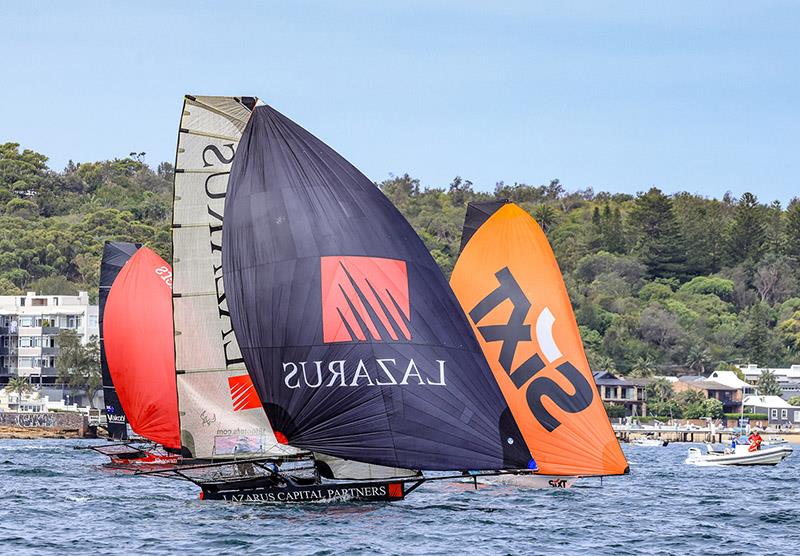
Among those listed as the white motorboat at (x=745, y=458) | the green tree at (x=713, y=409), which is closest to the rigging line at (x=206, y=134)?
the white motorboat at (x=745, y=458)

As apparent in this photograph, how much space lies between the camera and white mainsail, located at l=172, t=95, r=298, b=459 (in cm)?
3369

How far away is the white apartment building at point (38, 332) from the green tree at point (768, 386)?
6779cm

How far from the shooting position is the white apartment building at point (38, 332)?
141 m

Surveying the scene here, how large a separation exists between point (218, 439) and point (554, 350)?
8234mm

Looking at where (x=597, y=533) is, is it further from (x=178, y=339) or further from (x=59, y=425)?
(x=59, y=425)

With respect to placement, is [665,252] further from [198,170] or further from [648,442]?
[198,170]

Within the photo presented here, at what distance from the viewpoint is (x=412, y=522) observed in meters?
30.4

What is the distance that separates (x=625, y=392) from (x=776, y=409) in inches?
584

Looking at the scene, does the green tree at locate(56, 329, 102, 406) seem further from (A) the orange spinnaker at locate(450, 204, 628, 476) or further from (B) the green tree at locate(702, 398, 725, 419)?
(A) the orange spinnaker at locate(450, 204, 628, 476)

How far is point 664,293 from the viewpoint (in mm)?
189250

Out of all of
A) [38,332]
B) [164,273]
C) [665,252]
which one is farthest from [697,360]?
[164,273]

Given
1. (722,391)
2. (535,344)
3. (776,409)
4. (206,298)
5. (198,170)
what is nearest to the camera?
(206,298)

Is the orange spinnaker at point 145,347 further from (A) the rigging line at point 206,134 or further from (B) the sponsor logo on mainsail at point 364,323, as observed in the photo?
(B) the sponsor logo on mainsail at point 364,323

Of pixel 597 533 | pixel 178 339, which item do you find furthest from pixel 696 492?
pixel 178 339
